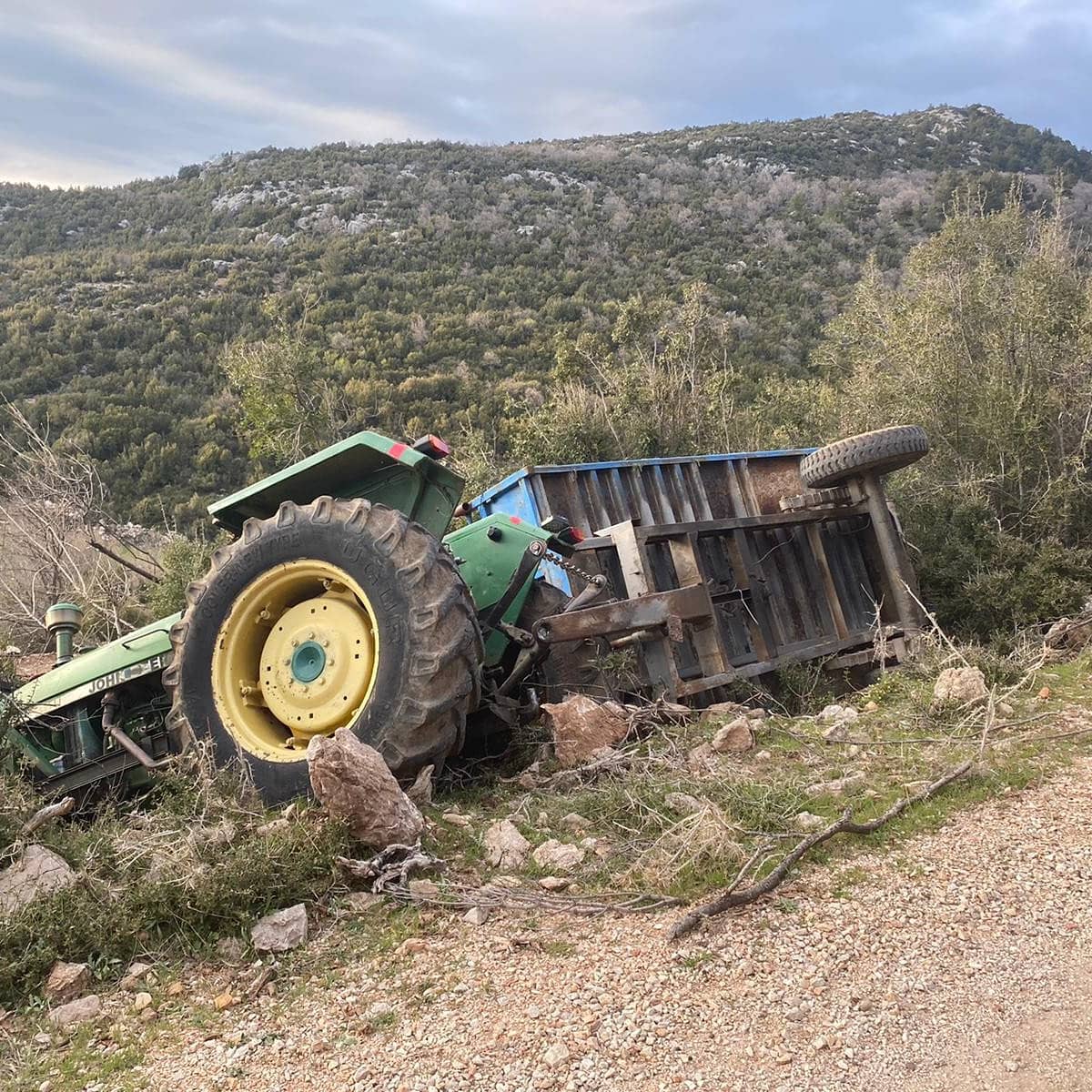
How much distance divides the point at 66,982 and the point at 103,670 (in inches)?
103

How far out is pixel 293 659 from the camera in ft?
14.2

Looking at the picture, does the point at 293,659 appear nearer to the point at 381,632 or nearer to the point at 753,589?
the point at 381,632

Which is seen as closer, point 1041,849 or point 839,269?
point 1041,849

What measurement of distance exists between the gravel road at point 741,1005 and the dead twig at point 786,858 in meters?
0.05

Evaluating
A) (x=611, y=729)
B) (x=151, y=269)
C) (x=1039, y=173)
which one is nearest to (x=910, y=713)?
(x=611, y=729)

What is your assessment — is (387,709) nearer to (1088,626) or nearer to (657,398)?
(1088,626)

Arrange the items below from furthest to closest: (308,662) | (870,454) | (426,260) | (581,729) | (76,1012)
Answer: (426,260)
(870,454)
(581,729)
(308,662)
(76,1012)

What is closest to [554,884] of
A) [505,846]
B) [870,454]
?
[505,846]

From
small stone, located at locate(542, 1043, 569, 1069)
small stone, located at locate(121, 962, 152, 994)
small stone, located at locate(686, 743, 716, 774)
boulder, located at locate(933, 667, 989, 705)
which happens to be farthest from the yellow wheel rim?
boulder, located at locate(933, 667, 989, 705)

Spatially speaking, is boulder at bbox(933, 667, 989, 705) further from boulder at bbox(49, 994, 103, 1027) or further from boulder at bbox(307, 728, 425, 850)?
boulder at bbox(49, 994, 103, 1027)

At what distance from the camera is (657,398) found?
14820 mm

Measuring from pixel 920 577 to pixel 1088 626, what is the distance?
1734 millimetres

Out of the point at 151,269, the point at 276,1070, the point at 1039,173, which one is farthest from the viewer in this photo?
the point at 1039,173

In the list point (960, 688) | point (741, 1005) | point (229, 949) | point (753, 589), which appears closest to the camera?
point (741, 1005)
